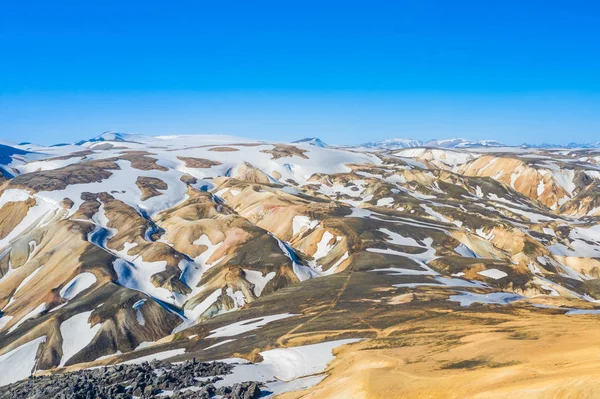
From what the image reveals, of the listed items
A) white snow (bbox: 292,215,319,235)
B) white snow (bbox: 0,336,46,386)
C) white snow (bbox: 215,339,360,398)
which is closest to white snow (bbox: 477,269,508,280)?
white snow (bbox: 292,215,319,235)

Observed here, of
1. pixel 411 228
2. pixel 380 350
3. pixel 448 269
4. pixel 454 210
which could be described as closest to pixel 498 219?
pixel 454 210

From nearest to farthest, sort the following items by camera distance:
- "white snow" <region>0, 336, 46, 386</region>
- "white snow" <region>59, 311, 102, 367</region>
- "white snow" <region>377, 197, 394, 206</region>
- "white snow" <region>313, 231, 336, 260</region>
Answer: "white snow" <region>0, 336, 46, 386</region>, "white snow" <region>59, 311, 102, 367</region>, "white snow" <region>313, 231, 336, 260</region>, "white snow" <region>377, 197, 394, 206</region>

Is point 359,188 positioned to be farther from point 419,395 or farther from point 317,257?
point 419,395

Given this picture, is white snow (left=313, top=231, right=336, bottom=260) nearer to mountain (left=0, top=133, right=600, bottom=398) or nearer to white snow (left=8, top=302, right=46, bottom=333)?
mountain (left=0, top=133, right=600, bottom=398)

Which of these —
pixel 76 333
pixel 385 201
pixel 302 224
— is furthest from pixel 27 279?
pixel 385 201

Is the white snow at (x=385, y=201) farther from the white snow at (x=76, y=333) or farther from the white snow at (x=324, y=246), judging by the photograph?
the white snow at (x=76, y=333)

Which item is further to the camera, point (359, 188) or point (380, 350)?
point (359, 188)
